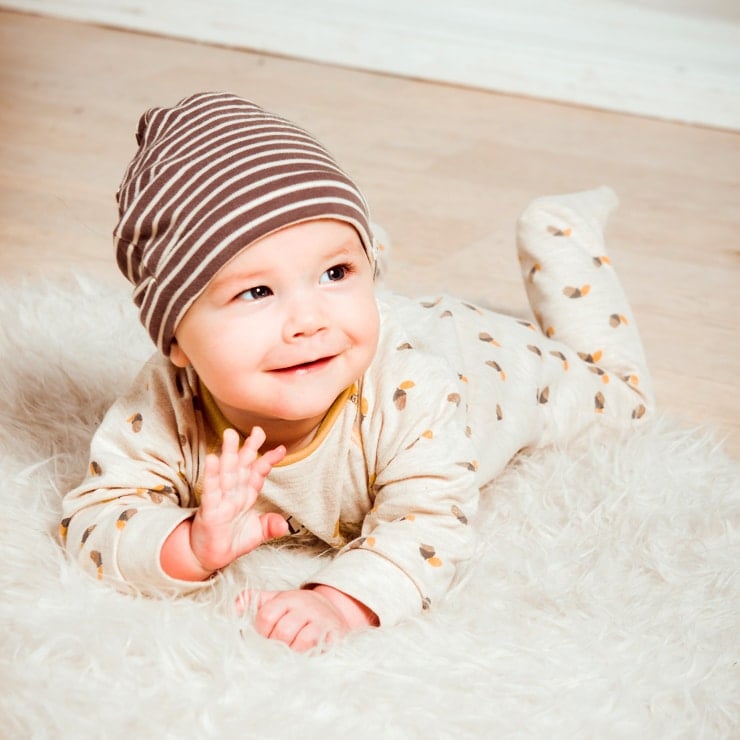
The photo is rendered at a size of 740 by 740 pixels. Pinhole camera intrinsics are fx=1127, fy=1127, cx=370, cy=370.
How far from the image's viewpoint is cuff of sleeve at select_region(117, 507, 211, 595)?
864 mm

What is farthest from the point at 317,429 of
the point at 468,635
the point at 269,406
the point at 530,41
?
the point at 530,41

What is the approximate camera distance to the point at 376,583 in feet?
2.88

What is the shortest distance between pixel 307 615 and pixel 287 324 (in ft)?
0.72

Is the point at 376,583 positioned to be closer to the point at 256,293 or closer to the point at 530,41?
the point at 256,293

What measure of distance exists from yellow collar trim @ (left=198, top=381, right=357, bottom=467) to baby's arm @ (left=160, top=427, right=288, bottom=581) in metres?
0.09

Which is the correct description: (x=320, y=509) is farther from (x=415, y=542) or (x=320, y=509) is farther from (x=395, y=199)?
(x=395, y=199)

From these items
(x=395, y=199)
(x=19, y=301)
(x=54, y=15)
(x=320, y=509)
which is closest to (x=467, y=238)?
(x=395, y=199)

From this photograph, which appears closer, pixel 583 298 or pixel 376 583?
pixel 376 583

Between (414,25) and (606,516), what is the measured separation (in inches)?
70.9

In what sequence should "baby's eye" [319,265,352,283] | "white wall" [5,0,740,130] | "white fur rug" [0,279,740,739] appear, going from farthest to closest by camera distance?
"white wall" [5,0,740,130] → "baby's eye" [319,265,352,283] → "white fur rug" [0,279,740,739]

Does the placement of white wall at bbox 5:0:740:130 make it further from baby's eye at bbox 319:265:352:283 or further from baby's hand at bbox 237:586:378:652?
baby's hand at bbox 237:586:378:652

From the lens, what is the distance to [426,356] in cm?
101

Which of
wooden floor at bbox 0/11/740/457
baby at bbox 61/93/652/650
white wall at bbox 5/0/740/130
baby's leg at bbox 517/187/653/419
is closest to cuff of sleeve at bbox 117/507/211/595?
baby at bbox 61/93/652/650

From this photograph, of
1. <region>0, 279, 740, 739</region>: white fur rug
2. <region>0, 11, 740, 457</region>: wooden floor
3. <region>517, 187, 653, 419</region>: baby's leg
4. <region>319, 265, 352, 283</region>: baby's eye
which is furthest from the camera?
<region>0, 11, 740, 457</region>: wooden floor
